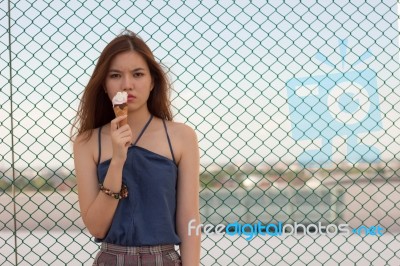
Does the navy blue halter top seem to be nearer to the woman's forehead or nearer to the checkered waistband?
the checkered waistband

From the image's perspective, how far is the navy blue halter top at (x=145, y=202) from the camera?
180 centimetres

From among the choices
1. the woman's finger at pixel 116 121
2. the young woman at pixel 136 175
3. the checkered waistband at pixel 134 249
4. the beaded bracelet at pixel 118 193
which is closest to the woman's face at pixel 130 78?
the young woman at pixel 136 175

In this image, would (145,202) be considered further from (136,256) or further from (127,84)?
(127,84)

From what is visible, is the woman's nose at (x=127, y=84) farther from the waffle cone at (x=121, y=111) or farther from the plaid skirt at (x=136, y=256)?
the plaid skirt at (x=136, y=256)

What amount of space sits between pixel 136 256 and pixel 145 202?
0.16 m

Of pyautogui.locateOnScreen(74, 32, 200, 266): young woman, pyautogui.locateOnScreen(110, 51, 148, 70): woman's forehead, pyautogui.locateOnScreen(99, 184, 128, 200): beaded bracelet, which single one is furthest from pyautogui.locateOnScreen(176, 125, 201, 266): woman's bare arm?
pyautogui.locateOnScreen(110, 51, 148, 70): woman's forehead

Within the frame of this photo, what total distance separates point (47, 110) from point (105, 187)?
1924mm

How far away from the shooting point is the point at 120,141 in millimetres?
1719

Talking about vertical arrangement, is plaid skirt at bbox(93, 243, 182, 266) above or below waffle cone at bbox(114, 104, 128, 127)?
below

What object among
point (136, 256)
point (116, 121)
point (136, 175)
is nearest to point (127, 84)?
point (116, 121)

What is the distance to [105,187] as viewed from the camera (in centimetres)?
175

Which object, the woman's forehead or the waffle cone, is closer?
the waffle cone

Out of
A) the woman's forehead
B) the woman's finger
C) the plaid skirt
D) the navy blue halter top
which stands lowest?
the plaid skirt

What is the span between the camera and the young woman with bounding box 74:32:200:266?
179cm
